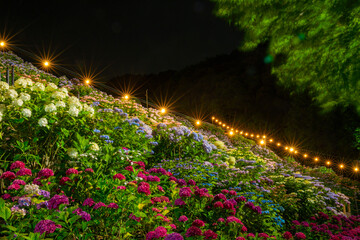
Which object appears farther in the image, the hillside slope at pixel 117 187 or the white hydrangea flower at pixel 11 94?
the white hydrangea flower at pixel 11 94

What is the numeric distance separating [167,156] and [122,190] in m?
2.95

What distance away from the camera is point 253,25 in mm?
4500

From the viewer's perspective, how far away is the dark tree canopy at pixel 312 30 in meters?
3.49

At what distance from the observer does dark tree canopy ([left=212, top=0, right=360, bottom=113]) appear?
11.4 feet

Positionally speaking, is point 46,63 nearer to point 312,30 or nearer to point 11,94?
point 11,94

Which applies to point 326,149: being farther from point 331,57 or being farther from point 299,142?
point 331,57

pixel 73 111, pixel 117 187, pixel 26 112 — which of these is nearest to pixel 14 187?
pixel 117 187

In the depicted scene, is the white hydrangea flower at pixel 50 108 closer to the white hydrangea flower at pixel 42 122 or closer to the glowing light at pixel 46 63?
the white hydrangea flower at pixel 42 122

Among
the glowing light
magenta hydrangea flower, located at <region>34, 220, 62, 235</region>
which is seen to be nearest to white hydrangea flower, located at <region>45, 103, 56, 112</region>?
magenta hydrangea flower, located at <region>34, 220, 62, 235</region>

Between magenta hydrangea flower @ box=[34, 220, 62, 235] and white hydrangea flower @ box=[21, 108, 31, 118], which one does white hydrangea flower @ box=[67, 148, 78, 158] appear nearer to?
white hydrangea flower @ box=[21, 108, 31, 118]

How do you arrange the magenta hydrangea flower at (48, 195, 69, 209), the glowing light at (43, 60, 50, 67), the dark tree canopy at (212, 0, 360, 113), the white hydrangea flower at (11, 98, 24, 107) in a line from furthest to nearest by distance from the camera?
the glowing light at (43, 60, 50, 67) → the dark tree canopy at (212, 0, 360, 113) → the white hydrangea flower at (11, 98, 24, 107) → the magenta hydrangea flower at (48, 195, 69, 209)

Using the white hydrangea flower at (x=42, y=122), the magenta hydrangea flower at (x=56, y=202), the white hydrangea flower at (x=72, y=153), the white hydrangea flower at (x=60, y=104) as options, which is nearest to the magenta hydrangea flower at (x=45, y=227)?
the magenta hydrangea flower at (x=56, y=202)

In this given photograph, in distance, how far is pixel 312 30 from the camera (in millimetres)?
3877

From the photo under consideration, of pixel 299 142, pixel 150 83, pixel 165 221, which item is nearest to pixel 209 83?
pixel 150 83
